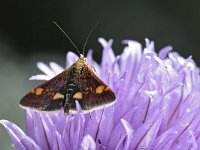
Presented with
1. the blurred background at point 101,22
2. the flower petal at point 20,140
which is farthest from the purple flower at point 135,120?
the blurred background at point 101,22

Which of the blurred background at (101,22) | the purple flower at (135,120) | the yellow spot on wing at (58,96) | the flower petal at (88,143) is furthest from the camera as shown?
the blurred background at (101,22)

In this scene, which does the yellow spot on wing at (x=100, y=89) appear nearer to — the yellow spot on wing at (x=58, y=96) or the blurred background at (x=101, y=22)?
the yellow spot on wing at (x=58, y=96)

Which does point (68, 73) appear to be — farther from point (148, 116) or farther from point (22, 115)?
point (22, 115)

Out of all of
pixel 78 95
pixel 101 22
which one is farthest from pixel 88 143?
pixel 101 22

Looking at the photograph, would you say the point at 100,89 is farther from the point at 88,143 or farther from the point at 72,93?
the point at 88,143

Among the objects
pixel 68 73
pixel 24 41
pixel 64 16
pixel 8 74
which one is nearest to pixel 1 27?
pixel 24 41
